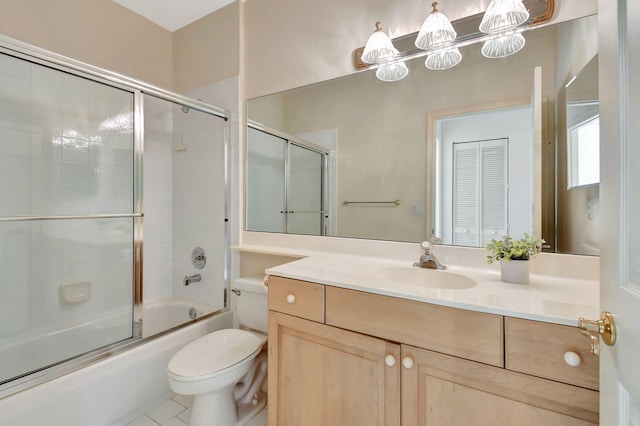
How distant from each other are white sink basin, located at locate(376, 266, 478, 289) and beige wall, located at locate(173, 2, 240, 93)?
174 cm

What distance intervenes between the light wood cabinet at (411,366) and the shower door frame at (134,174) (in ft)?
3.12

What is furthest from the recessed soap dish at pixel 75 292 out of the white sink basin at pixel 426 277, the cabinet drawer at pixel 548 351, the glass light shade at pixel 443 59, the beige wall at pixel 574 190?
the beige wall at pixel 574 190

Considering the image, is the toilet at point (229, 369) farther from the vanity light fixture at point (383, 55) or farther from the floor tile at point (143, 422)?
the vanity light fixture at point (383, 55)

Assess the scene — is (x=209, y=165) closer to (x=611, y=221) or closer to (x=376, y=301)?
(x=376, y=301)

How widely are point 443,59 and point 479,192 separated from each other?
2.18 ft

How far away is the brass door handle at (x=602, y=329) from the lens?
0.51 metres

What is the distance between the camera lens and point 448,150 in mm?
1365

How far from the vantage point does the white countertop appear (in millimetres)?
771

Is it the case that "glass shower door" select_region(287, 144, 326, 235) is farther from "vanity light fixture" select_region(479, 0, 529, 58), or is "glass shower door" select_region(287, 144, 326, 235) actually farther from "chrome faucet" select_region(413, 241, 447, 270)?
"vanity light fixture" select_region(479, 0, 529, 58)

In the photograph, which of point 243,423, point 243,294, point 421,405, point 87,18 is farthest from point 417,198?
point 87,18

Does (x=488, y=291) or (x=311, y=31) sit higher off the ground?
(x=311, y=31)

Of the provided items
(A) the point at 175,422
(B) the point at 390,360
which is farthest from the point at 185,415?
(B) the point at 390,360

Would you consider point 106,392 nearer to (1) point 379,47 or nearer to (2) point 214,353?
(2) point 214,353

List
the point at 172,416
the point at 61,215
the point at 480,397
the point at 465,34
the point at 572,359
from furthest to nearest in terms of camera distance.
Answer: the point at 61,215
the point at 172,416
the point at 465,34
the point at 480,397
the point at 572,359
